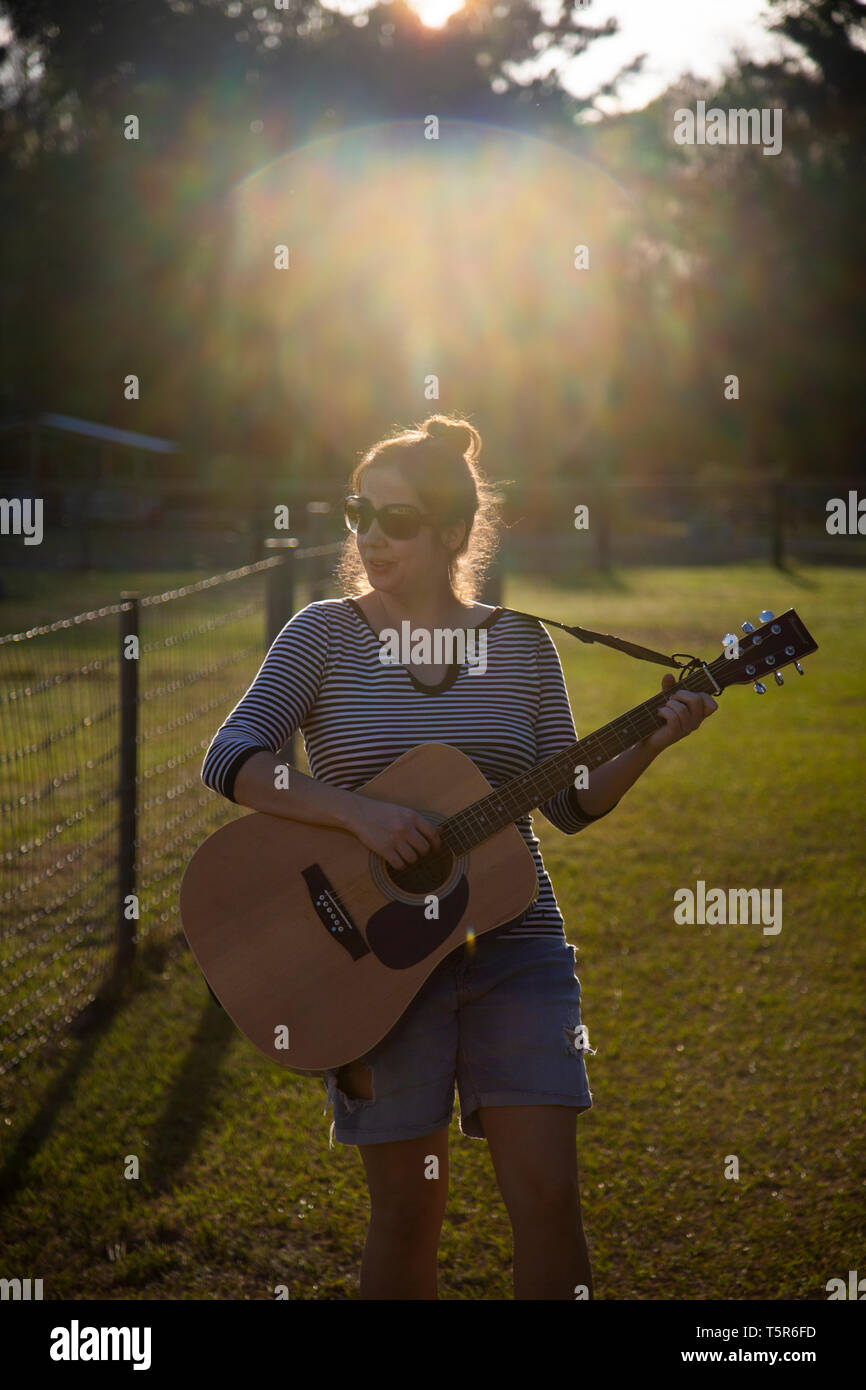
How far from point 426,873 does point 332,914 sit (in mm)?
224

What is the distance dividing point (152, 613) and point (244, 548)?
35.4 ft

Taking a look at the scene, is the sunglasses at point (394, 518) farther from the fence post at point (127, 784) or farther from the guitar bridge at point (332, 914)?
the fence post at point (127, 784)

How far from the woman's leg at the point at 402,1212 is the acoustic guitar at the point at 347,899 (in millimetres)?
244

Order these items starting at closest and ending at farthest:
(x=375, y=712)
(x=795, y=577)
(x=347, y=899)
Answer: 1. (x=347, y=899)
2. (x=375, y=712)
3. (x=795, y=577)

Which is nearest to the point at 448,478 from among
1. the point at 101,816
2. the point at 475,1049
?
the point at 475,1049

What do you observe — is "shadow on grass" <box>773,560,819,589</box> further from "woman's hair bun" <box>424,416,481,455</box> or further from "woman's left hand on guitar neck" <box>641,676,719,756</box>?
"woman's left hand on guitar neck" <box>641,676,719,756</box>

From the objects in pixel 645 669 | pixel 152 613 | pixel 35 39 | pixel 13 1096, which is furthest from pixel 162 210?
pixel 13 1096

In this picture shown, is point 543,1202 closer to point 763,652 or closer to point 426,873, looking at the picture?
point 426,873

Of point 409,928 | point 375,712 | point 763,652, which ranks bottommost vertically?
point 409,928

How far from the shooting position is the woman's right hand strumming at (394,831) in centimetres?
266

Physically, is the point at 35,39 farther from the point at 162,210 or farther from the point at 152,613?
the point at 152,613

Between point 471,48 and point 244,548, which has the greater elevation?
point 471,48

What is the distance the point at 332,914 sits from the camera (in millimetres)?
2754

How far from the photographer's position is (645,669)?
13594mm
